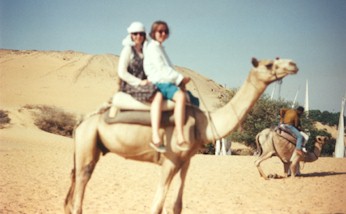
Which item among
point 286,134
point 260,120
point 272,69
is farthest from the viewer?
point 260,120

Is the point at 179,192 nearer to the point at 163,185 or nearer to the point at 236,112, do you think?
the point at 163,185

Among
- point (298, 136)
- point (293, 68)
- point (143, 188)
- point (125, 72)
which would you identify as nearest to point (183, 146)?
point (125, 72)

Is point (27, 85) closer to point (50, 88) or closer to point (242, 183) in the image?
point (50, 88)

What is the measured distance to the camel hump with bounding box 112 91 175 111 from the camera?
4.81m

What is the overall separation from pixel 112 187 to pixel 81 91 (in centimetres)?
6157

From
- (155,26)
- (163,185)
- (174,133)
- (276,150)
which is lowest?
(276,150)

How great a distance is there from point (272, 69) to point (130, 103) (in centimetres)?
173

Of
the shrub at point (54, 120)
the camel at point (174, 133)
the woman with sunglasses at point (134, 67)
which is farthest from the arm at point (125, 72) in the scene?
the shrub at point (54, 120)

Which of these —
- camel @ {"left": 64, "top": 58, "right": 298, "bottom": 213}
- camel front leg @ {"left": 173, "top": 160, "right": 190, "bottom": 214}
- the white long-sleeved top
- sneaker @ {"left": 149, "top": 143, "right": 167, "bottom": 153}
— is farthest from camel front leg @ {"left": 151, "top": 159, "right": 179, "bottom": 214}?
the white long-sleeved top

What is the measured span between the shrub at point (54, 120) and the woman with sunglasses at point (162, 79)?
31.1 m

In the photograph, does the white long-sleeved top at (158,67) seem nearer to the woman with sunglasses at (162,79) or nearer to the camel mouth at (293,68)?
the woman with sunglasses at (162,79)

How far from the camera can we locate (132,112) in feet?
16.2

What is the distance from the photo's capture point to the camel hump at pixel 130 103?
15.8 feet

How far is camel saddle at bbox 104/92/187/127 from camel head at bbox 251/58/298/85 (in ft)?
3.63
